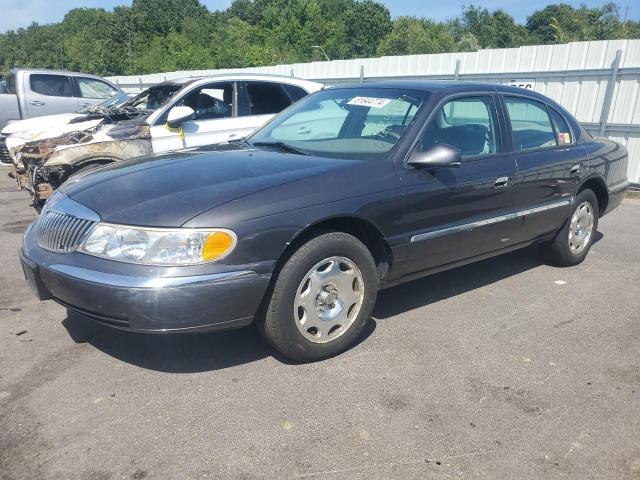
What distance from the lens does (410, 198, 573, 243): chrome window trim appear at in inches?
147

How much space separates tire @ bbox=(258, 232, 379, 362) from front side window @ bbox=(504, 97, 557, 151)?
6.21ft

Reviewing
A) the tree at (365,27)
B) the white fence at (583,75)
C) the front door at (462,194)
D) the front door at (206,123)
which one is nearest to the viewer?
the front door at (462,194)

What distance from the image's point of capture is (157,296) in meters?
2.73

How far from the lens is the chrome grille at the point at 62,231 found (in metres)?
3.00

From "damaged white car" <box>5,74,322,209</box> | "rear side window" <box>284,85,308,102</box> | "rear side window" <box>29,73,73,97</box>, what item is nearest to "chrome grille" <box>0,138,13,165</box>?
"damaged white car" <box>5,74,322,209</box>

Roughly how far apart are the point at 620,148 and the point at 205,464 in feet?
17.4

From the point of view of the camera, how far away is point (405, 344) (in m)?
3.64

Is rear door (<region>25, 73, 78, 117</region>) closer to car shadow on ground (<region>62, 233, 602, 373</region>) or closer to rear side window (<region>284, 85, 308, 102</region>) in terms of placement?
rear side window (<region>284, 85, 308, 102</region>)

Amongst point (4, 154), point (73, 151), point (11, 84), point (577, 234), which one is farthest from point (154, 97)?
point (11, 84)

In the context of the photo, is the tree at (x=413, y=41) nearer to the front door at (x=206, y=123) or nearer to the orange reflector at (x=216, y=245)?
the front door at (x=206, y=123)

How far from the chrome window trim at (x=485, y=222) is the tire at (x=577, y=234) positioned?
27 cm

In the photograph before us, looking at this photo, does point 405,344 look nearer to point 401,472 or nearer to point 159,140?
point 401,472

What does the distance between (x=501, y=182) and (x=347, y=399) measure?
2.13 metres

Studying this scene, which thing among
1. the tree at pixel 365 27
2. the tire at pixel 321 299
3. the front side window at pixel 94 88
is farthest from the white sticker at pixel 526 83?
the tree at pixel 365 27
